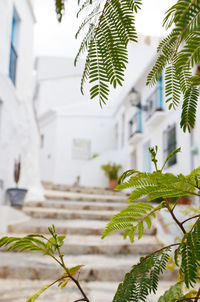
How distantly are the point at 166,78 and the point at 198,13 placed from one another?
0.25 metres

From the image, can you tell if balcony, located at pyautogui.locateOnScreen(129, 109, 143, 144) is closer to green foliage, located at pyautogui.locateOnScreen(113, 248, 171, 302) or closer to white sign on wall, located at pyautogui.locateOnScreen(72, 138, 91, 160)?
white sign on wall, located at pyautogui.locateOnScreen(72, 138, 91, 160)

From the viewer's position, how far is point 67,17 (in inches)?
29.8

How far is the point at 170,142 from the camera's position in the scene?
28.5 ft

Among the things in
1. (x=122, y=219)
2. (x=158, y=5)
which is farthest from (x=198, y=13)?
(x=122, y=219)

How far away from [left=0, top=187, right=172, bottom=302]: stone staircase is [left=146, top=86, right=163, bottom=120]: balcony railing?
4615 millimetres

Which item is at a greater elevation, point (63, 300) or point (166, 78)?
point (166, 78)

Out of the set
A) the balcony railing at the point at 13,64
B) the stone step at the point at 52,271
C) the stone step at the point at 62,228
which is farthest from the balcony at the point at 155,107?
the stone step at the point at 52,271

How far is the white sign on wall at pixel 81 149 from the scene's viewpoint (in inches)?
573

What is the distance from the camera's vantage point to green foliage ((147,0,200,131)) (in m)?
0.55

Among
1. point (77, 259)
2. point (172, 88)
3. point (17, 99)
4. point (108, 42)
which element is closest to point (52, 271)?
point (77, 259)

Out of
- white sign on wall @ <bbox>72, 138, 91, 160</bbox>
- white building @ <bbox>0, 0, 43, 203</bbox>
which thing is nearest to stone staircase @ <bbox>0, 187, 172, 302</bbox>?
white building @ <bbox>0, 0, 43, 203</bbox>

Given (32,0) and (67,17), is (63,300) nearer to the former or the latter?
(67,17)

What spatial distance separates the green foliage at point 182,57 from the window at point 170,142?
24.8 ft

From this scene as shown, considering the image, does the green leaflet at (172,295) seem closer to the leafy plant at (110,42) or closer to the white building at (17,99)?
the leafy plant at (110,42)
